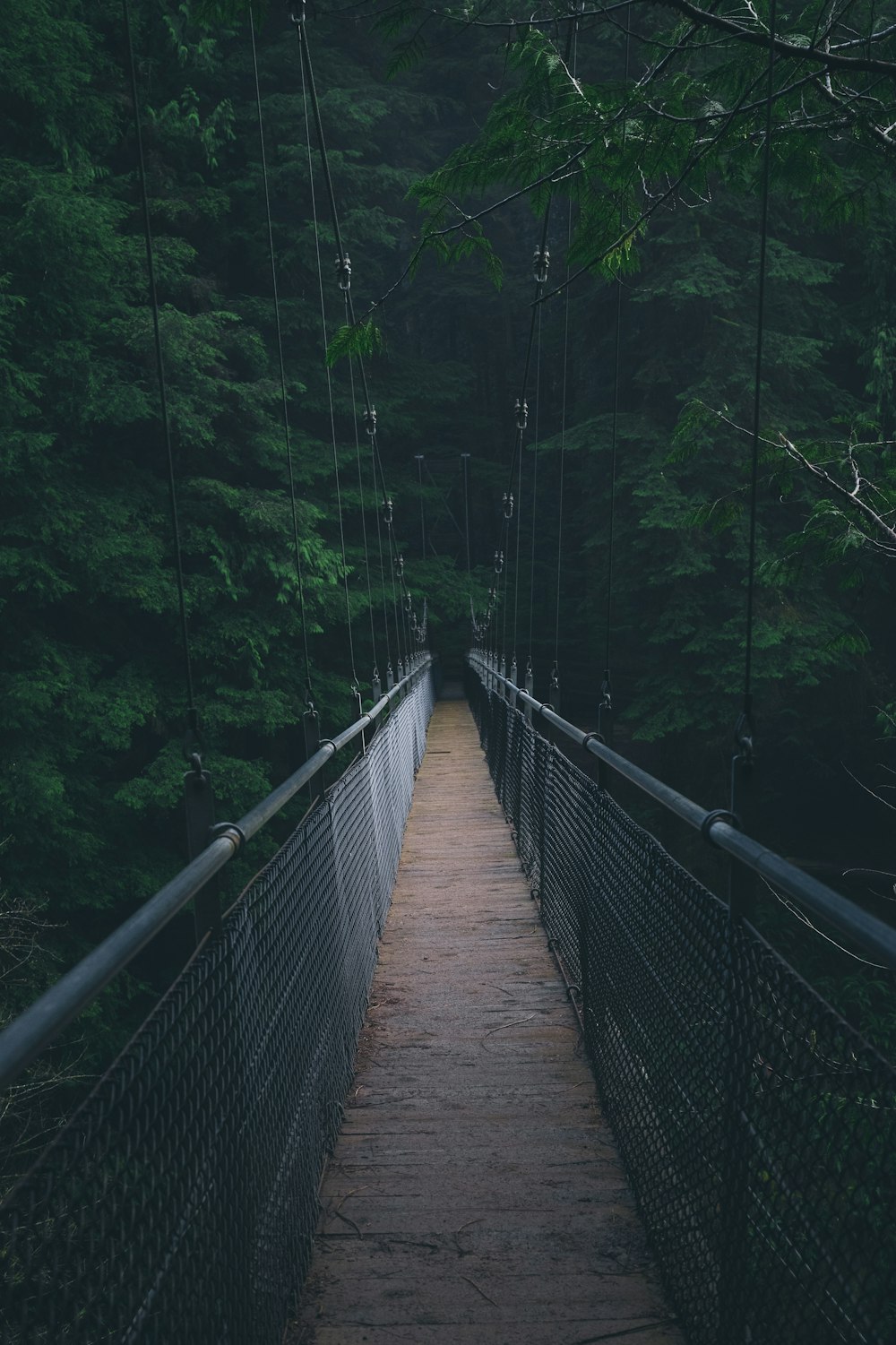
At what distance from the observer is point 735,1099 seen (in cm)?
163

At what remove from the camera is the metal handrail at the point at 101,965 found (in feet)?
3.10

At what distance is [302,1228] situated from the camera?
2.09m

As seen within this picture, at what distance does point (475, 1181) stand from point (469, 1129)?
29cm

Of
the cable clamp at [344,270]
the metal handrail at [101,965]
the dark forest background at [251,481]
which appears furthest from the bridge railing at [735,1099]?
the dark forest background at [251,481]

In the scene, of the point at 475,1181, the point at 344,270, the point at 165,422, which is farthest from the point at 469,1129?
the point at 344,270

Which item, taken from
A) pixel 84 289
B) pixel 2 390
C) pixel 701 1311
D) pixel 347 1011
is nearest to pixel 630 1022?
pixel 701 1311

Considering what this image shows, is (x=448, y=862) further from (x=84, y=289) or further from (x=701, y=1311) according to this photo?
(x=84, y=289)

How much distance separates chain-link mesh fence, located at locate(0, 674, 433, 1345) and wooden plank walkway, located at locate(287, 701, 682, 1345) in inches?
4.8

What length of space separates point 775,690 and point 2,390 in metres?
10.3

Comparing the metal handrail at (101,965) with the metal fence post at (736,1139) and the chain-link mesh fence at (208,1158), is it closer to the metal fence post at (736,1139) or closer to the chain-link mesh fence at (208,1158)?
the chain-link mesh fence at (208,1158)

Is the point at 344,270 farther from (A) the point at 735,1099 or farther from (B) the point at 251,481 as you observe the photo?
(B) the point at 251,481

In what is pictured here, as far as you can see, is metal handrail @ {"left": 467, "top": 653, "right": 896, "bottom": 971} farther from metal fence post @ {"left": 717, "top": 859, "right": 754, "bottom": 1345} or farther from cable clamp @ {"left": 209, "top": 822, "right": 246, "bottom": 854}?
cable clamp @ {"left": 209, "top": 822, "right": 246, "bottom": 854}

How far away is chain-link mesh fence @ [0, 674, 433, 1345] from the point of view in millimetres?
1005

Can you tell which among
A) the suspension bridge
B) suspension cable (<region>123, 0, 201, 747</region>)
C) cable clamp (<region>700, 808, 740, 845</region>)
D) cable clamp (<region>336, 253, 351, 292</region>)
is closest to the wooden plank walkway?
the suspension bridge
